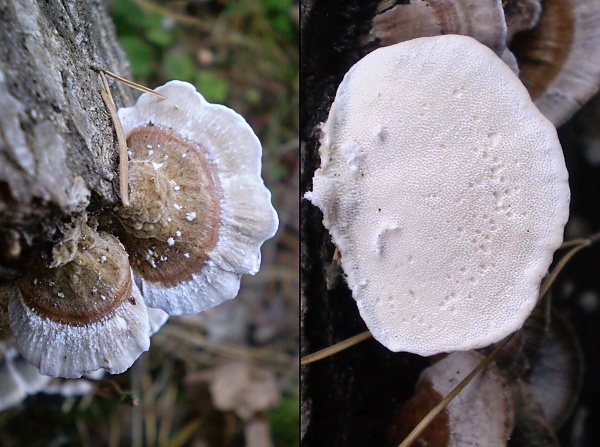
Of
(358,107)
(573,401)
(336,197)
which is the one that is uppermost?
(358,107)

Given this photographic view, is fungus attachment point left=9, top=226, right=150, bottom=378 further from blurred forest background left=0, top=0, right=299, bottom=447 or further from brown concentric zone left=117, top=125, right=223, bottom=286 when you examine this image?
blurred forest background left=0, top=0, right=299, bottom=447

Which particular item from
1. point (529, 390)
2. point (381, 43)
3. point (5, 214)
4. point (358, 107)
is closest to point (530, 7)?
point (381, 43)

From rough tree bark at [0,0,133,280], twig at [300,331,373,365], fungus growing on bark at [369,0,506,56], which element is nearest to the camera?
rough tree bark at [0,0,133,280]

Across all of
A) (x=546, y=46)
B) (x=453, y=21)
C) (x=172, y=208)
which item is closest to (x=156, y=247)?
(x=172, y=208)

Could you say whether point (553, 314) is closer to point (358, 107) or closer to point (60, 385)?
point (358, 107)

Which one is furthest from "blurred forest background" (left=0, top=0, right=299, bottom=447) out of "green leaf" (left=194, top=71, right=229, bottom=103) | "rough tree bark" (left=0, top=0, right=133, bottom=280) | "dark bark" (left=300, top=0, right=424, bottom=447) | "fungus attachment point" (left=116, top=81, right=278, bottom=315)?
"rough tree bark" (left=0, top=0, right=133, bottom=280)

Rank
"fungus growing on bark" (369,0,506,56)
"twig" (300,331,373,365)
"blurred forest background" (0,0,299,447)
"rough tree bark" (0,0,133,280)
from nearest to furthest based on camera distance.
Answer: "rough tree bark" (0,0,133,280), "fungus growing on bark" (369,0,506,56), "twig" (300,331,373,365), "blurred forest background" (0,0,299,447)

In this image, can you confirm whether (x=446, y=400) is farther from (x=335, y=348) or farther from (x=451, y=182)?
(x=451, y=182)
